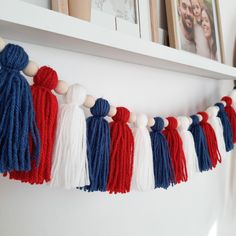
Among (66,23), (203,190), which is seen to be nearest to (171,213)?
(203,190)

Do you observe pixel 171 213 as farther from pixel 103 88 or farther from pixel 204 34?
pixel 204 34

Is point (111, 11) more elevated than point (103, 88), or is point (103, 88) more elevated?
point (111, 11)

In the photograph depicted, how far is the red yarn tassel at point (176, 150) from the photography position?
662 mm

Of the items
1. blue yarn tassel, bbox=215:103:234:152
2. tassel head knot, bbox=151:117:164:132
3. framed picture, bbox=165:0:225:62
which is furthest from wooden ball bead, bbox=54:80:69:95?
blue yarn tassel, bbox=215:103:234:152

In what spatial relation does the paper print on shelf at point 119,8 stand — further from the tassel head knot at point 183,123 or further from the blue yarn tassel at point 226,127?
the blue yarn tassel at point 226,127

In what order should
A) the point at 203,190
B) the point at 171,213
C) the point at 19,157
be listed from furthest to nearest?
the point at 203,190 → the point at 171,213 → the point at 19,157

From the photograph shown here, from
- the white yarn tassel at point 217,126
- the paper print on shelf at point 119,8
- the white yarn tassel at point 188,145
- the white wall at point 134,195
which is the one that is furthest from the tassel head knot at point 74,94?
the white yarn tassel at point 217,126

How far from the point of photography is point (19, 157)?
1.27ft

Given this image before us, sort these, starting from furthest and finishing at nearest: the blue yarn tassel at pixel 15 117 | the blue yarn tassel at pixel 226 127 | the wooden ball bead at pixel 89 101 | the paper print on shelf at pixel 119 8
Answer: the blue yarn tassel at pixel 226 127, the paper print on shelf at pixel 119 8, the wooden ball bead at pixel 89 101, the blue yarn tassel at pixel 15 117

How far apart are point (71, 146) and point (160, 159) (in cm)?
25

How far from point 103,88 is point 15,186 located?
0.28m

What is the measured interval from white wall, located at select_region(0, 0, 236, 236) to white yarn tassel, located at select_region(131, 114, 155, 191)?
10 centimetres

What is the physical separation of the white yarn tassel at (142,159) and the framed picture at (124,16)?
209mm

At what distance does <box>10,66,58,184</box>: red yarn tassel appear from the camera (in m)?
0.42
